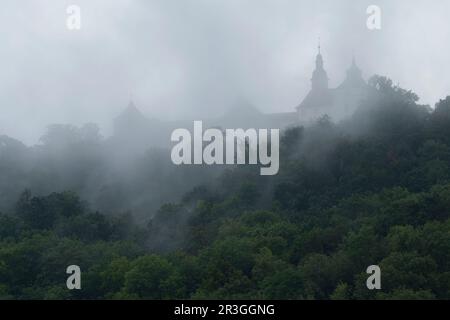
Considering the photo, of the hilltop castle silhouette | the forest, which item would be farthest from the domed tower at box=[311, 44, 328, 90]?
the forest

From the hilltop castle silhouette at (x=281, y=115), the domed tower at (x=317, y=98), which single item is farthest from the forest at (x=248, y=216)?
the domed tower at (x=317, y=98)

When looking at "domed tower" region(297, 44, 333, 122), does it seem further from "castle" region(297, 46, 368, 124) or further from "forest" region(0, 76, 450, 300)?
"forest" region(0, 76, 450, 300)

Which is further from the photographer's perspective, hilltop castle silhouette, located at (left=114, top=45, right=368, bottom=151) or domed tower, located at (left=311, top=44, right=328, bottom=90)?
domed tower, located at (left=311, top=44, right=328, bottom=90)

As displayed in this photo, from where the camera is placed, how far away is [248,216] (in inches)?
2103

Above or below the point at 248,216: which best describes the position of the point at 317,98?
above

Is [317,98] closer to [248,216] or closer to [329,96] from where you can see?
[329,96]

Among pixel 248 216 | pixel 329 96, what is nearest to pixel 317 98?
pixel 329 96

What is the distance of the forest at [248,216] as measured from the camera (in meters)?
41.5

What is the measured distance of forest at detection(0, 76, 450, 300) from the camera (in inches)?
1634

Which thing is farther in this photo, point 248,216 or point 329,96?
point 329,96

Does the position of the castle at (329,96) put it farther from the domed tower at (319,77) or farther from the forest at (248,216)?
the forest at (248,216)

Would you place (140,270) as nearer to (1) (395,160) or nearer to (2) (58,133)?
(1) (395,160)
